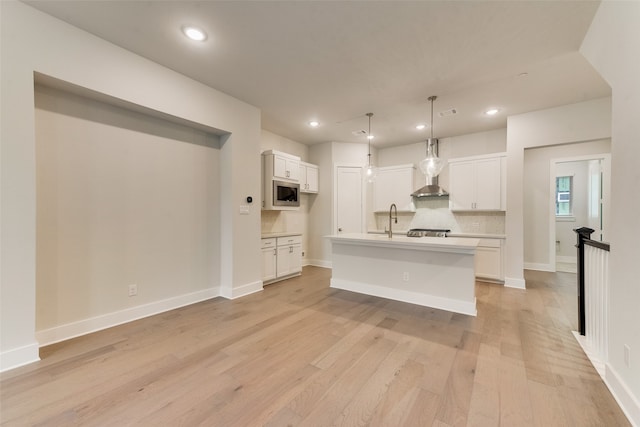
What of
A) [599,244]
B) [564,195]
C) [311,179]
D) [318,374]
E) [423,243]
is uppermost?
[311,179]

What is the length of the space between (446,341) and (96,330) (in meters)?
3.60

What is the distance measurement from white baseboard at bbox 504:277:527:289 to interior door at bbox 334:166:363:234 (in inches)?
115

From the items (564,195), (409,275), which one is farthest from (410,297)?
(564,195)

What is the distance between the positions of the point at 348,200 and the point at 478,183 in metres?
2.67

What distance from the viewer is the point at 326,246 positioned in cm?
595

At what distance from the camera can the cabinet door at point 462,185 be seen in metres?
5.07

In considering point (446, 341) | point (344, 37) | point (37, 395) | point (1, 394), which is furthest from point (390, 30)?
point (1, 394)

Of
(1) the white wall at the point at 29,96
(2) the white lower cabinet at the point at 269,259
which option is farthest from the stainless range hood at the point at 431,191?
(1) the white wall at the point at 29,96

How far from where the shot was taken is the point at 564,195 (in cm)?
612

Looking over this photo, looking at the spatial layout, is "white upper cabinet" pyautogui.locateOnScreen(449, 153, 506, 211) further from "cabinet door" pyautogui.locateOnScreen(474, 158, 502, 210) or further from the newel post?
the newel post

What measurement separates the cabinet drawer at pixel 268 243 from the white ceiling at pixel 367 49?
7.27 feet

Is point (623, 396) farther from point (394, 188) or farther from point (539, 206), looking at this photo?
point (539, 206)

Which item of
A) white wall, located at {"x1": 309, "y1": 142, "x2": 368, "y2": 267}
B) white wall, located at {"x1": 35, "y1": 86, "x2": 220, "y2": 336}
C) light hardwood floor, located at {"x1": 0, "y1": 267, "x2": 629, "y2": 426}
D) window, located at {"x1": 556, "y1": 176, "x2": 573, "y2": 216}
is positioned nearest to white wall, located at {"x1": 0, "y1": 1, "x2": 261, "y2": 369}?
white wall, located at {"x1": 35, "y1": 86, "x2": 220, "y2": 336}

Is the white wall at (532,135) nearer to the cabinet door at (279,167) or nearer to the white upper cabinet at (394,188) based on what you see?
the white upper cabinet at (394,188)
